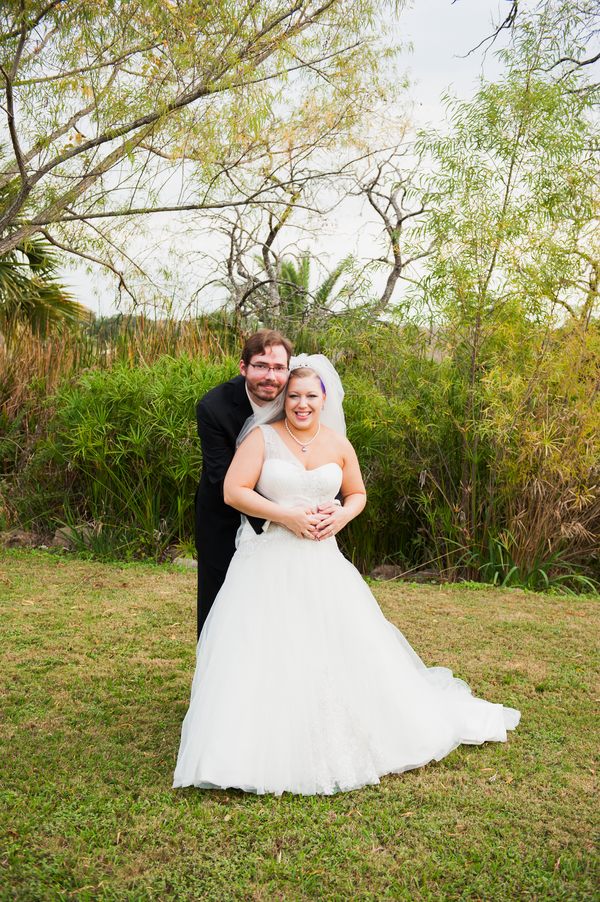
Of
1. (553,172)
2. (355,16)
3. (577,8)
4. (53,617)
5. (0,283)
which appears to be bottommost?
(53,617)

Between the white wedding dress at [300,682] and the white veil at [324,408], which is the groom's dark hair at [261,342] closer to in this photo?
the white veil at [324,408]

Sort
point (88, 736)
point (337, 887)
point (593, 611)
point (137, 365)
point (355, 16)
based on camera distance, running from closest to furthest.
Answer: point (337, 887) < point (88, 736) < point (593, 611) < point (355, 16) < point (137, 365)

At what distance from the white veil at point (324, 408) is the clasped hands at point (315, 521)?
16.7 inches

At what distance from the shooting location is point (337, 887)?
2.17 meters

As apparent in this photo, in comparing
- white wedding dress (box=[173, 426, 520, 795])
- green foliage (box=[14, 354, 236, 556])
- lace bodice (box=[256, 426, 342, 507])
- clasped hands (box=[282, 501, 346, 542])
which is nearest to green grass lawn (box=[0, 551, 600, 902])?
white wedding dress (box=[173, 426, 520, 795])

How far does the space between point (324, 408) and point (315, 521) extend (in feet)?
1.96

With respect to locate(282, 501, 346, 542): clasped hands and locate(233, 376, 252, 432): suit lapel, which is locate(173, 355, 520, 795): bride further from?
locate(233, 376, 252, 432): suit lapel

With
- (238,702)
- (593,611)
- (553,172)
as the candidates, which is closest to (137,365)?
(553,172)

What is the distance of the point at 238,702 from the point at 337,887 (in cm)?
74

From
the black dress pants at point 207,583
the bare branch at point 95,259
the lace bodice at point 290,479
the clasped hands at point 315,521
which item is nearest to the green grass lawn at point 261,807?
the black dress pants at point 207,583

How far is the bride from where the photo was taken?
267 centimetres

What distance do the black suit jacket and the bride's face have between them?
1.30ft

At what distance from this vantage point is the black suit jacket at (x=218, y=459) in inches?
130

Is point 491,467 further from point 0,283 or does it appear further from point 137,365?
point 0,283
